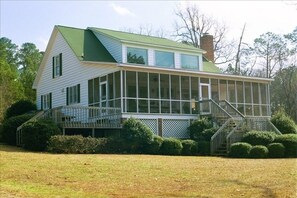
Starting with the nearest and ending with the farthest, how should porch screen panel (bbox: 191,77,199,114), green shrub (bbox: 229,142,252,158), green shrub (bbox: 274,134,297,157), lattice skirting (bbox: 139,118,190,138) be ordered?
green shrub (bbox: 229,142,252,158), green shrub (bbox: 274,134,297,157), lattice skirting (bbox: 139,118,190,138), porch screen panel (bbox: 191,77,199,114)

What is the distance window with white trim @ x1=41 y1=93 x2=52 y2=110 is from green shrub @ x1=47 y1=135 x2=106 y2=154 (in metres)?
14.0

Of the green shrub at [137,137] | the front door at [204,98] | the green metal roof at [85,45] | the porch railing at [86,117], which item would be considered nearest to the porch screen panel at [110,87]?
the porch railing at [86,117]

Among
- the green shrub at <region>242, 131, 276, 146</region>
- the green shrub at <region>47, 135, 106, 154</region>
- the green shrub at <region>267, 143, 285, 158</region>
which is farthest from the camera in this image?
the green shrub at <region>242, 131, 276, 146</region>

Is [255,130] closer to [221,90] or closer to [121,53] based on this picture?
[221,90]

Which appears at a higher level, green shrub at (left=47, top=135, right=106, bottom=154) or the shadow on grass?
green shrub at (left=47, top=135, right=106, bottom=154)

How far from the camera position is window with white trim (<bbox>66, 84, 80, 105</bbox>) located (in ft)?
101

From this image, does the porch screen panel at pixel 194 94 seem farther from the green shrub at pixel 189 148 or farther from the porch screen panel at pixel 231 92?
the green shrub at pixel 189 148

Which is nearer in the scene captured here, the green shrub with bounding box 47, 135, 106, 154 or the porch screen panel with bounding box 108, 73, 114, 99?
the green shrub with bounding box 47, 135, 106, 154

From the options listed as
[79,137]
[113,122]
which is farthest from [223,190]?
[113,122]

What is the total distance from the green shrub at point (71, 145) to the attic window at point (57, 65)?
12747 millimetres

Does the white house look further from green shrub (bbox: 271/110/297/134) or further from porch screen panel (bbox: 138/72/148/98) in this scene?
green shrub (bbox: 271/110/297/134)

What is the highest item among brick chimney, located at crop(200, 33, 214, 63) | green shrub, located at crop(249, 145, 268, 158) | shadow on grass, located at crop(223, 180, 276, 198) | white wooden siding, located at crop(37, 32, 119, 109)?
brick chimney, located at crop(200, 33, 214, 63)

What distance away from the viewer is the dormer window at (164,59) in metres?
31.1

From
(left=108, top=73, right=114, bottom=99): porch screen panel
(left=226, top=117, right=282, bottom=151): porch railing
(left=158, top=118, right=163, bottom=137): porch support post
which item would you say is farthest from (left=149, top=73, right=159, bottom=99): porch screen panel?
(left=226, top=117, right=282, bottom=151): porch railing
